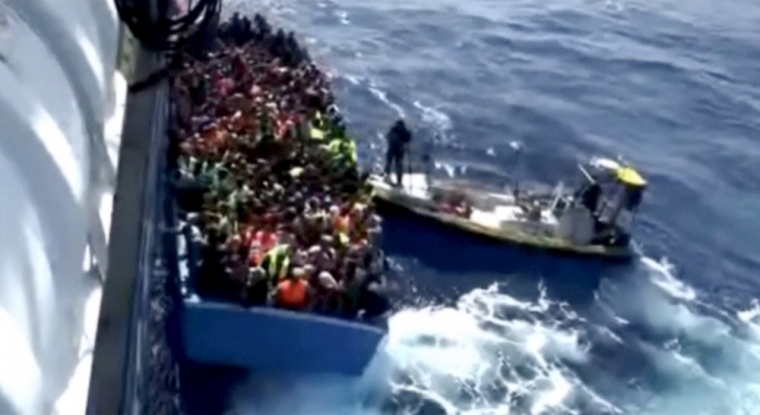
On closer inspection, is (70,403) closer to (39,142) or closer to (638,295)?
(39,142)

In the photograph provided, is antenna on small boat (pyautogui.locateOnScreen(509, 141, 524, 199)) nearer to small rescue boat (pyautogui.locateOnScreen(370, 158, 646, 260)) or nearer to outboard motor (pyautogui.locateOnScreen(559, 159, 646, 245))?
small rescue boat (pyautogui.locateOnScreen(370, 158, 646, 260))

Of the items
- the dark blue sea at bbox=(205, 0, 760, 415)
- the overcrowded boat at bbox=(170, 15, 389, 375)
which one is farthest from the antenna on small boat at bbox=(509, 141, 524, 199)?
the overcrowded boat at bbox=(170, 15, 389, 375)

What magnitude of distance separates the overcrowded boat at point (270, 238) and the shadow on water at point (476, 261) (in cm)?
186

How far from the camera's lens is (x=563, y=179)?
20.3 metres

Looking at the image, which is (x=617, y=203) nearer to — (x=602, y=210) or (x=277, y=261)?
(x=602, y=210)

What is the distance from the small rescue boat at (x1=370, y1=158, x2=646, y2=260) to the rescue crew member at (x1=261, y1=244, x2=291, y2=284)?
14.6 ft

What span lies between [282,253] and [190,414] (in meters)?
1.92

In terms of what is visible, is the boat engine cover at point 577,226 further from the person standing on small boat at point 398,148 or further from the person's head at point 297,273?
the person's head at point 297,273

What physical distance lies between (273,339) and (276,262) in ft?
2.47

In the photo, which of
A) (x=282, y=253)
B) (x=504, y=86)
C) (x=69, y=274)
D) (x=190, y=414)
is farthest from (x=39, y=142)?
(x=504, y=86)

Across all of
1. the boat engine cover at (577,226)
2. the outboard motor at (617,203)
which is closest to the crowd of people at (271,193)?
the boat engine cover at (577,226)

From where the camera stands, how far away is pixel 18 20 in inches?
199

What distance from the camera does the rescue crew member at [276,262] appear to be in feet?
36.9

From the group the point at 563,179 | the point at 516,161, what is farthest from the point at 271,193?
the point at 516,161
